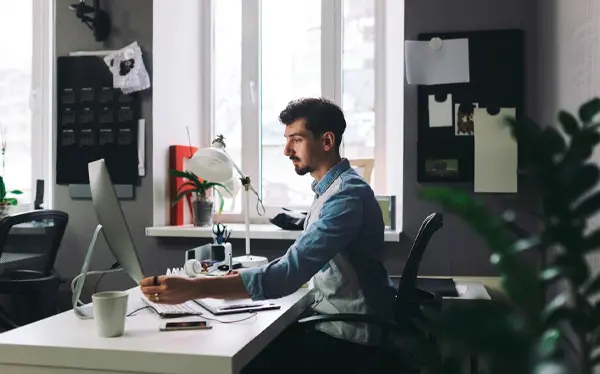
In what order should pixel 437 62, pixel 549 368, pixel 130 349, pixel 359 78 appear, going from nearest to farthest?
pixel 549 368, pixel 130 349, pixel 437 62, pixel 359 78

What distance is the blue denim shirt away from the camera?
5.28ft

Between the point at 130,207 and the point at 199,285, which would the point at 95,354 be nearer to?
the point at 199,285

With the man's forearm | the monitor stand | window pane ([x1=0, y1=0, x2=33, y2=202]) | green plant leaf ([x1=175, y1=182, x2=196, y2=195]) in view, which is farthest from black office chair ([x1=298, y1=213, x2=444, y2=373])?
window pane ([x1=0, y1=0, x2=33, y2=202])

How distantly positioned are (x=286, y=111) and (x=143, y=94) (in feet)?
3.91

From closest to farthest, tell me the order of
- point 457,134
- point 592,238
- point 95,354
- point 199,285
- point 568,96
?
point 592,238 < point 95,354 < point 199,285 < point 568,96 < point 457,134

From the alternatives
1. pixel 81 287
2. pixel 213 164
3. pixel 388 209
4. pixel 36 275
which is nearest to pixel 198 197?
pixel 213 164

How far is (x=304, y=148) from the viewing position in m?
1.96

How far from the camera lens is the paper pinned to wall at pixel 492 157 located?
99.2 inches

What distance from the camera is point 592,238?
45cm

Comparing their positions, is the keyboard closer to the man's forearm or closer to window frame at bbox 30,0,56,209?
the man's forearm

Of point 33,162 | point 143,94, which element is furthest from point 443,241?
point 33,162

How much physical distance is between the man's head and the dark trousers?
0.51 meters

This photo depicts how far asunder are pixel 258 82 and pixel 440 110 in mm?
1023

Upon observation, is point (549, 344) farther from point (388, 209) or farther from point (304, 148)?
point (388, 209)
